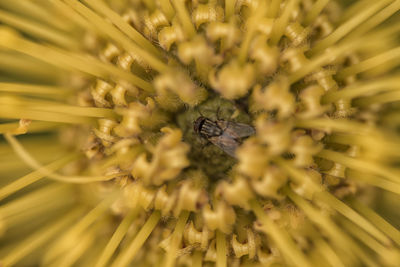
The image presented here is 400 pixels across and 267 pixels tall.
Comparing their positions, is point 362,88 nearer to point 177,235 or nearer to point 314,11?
point 314,11

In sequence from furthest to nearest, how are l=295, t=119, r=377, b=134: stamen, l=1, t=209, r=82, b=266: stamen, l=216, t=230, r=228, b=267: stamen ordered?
1. l=1, t=209, r=82, b=266: stamen
2. l=216, t=230, r=228, b=267: stamen
3. l=295, t=119, r=377, b=134: stamen

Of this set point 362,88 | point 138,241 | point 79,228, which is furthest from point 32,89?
point 362,88

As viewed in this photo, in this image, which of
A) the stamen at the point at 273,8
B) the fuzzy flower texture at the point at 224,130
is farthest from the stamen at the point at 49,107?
the stamen at the point at 273,8

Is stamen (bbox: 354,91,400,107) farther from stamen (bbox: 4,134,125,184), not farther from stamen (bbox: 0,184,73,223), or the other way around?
stamen (bbox: 0,184,73,223)

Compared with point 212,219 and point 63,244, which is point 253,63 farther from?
point 63,244

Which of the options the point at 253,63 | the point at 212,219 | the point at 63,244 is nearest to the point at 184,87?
the point at 253,63

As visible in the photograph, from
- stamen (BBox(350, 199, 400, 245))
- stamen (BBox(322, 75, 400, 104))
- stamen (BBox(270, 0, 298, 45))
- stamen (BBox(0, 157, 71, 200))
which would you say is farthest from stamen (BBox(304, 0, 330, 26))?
stamen (BBox(0, 157, 71, 200))

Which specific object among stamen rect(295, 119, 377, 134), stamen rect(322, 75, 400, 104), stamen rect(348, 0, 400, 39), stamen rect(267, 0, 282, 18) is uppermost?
stamen rect(267, 0, 282, 18)

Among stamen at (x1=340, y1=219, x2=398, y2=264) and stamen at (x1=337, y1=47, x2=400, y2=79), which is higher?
stamen at (x1=337, y1=47, x2=400, y2=79)
